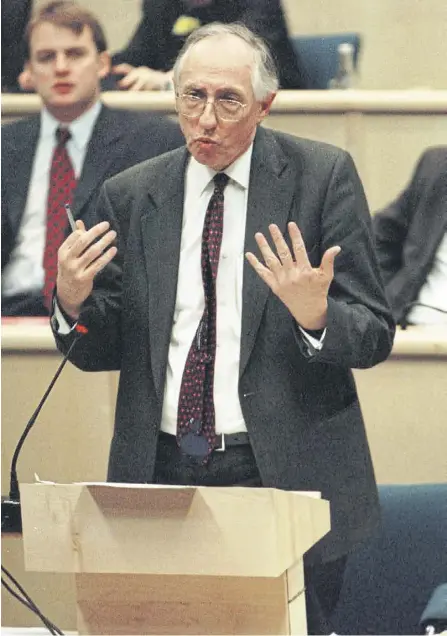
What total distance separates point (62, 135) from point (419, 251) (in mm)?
750

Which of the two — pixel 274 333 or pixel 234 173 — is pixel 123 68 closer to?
pixel 234 173

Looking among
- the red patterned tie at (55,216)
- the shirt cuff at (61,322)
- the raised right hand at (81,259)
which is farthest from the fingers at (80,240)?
the red patterned tie at (55,216)

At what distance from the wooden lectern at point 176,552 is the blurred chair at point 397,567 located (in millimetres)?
581

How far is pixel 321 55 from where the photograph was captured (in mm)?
2762

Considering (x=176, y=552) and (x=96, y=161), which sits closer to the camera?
(x=176, y=552)

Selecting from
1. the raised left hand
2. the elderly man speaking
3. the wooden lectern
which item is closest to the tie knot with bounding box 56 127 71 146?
the elderly man speaking

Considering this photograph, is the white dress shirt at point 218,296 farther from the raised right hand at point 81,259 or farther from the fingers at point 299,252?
the fingers at point 299,252

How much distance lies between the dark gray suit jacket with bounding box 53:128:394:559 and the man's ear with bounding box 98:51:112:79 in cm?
82

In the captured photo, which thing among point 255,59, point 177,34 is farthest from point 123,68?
point 255,59

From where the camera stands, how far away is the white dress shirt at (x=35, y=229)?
2.44 m

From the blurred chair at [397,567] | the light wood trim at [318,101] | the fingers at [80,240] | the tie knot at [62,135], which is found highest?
the light wood trim at [318,101]

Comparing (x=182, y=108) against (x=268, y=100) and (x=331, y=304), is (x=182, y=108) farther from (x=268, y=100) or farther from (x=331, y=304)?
(x=331, y=304)

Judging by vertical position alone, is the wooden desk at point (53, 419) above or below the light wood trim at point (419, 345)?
below

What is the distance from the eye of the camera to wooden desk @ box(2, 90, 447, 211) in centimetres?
249
